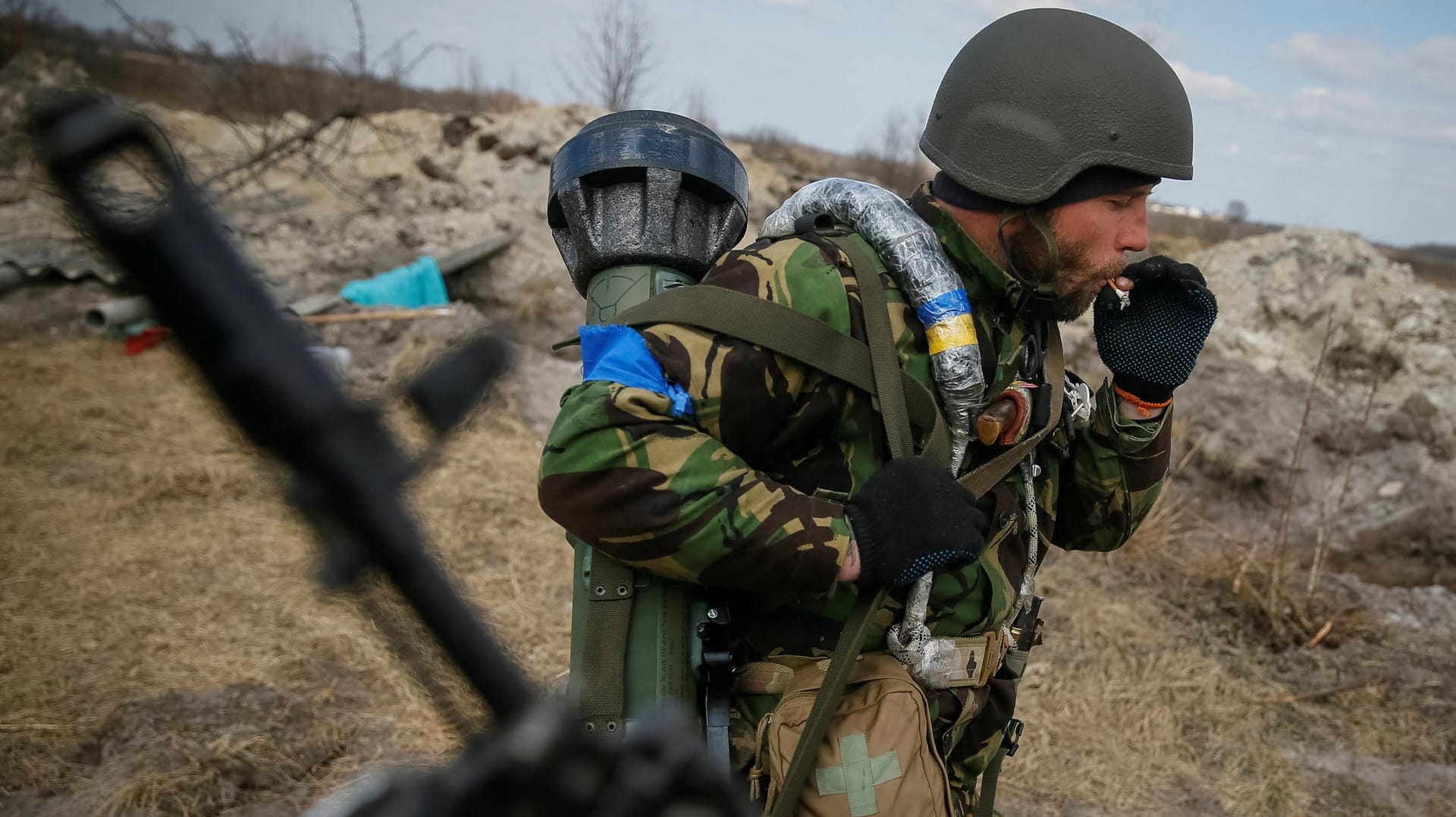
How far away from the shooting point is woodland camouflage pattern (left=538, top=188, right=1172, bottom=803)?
62.4 inches

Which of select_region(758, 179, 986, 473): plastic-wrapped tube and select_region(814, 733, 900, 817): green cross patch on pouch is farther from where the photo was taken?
select_region(758, 179, 986, 473): plastic-wrapped tube

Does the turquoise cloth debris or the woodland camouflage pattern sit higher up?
the woodland camouflage pattern

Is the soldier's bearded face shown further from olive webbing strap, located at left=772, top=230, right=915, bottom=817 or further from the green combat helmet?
olive webbing strap, located at left=772, top=230, right=915, bottom=817

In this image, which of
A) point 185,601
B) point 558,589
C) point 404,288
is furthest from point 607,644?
point 404,288

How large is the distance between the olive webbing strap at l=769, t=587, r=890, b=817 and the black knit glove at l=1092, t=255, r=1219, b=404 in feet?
2.92

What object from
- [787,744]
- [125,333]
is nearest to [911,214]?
[787,744]

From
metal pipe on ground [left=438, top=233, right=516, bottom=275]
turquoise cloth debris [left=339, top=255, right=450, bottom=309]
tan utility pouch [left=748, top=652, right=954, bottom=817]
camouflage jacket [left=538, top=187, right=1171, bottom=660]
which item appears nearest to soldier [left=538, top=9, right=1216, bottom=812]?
camouflage jacket [left=538, top=187, right=1171, bottom=660]

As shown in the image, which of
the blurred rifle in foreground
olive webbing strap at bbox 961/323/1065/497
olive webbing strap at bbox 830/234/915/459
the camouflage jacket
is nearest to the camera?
the blurred rifle in foreground

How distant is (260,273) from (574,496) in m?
1.11

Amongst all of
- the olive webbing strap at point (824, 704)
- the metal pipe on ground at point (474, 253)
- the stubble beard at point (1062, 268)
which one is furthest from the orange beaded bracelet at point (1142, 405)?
the metal pipe on ground at point (474, 253)

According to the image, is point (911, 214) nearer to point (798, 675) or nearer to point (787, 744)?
point (798, 675)

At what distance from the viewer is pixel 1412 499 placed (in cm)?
684

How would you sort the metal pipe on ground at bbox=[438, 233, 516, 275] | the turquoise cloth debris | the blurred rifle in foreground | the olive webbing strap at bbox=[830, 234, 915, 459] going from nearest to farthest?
the blurred rifle in foreground, the olive webbing strap at bbox=[830, 234, 915, 459], the turquoise cloth debris, the metal pipe on ground at bbox=[438, 233, 516, 275]

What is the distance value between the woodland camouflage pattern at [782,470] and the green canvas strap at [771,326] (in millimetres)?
31
